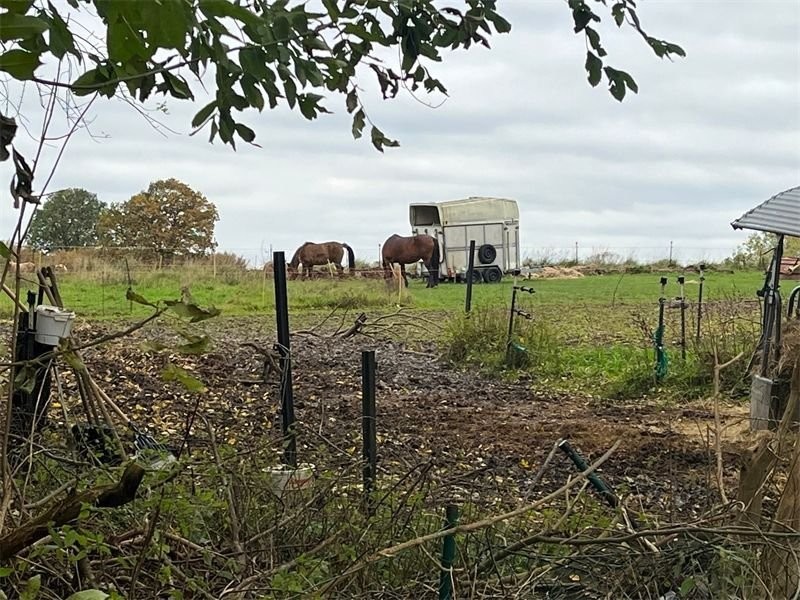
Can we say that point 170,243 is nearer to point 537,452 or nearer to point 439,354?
point 439,354

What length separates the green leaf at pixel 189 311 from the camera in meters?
1.49

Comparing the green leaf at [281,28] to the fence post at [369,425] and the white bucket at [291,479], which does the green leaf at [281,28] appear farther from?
the fence post at [369,425]

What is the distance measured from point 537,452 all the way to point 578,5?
3.31m

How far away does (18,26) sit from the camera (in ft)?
3.65

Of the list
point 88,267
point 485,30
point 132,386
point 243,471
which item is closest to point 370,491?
point 243,471

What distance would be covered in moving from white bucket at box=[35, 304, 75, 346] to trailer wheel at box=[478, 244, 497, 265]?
25.8 metres

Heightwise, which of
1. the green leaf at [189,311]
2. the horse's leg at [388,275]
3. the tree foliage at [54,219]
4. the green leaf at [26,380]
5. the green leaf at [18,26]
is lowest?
the horse's leg at [388,275]

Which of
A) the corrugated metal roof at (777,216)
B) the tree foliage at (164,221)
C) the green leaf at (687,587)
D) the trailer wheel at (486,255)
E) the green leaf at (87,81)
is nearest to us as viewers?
the green leaf at (87,81)

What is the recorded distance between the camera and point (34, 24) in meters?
1.12

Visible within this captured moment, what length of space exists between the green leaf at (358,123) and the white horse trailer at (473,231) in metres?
26.2

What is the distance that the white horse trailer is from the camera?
2936 centimetres

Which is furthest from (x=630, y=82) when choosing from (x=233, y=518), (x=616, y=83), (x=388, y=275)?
(x=388, y=275)

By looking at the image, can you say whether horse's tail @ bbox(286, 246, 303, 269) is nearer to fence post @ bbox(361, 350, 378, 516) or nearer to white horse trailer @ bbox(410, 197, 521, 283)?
white horse trailer @ bbox(410, 197, 521, 283)

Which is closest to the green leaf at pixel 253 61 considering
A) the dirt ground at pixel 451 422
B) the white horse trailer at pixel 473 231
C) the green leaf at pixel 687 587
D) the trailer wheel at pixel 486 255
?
the dirt ground at pixel 451 422
